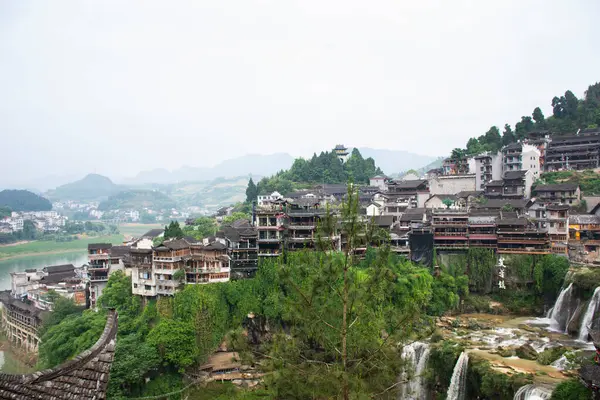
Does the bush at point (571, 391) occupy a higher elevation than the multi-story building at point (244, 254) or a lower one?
lower

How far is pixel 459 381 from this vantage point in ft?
75.4

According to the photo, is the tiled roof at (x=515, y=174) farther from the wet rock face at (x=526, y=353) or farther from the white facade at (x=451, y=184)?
the wet rock face at (x=526, y=353)

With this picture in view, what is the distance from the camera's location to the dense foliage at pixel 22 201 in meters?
135

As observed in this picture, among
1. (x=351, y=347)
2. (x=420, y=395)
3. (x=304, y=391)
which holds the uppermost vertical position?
(x=351, y=347)

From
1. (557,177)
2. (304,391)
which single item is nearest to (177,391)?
(304,391)

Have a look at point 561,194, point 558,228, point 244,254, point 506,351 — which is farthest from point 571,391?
point 561,194

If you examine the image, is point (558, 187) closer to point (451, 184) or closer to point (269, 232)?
point (451, 184)

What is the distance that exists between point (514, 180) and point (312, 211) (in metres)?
22.4

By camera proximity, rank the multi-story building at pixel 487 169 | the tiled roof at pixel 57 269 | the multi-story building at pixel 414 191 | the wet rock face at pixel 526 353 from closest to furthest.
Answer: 1. the wet rock face at pixel 526 353
2. the tiled roof at pixel 57 269
3. the multi-story building at pixel 414 191
4. the multi-story building at pixel 487 169

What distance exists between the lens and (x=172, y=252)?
29.9 metres

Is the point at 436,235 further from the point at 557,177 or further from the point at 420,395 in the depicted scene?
the point at 557,177

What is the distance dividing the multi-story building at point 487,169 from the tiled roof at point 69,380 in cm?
4789

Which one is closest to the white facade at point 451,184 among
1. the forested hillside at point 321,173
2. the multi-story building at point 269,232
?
the forested hillside at point 321,173

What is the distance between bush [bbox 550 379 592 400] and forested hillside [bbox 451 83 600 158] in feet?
124
